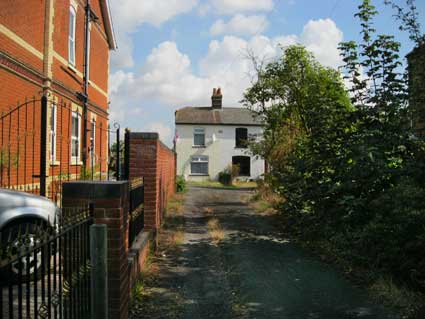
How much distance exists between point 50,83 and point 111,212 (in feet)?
32.7

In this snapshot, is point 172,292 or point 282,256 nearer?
point 172,292

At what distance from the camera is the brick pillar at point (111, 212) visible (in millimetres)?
3576

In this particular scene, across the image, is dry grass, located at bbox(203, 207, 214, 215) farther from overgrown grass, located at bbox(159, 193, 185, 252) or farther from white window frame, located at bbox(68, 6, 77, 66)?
white window frame, located at bbox(68, 6, 77, 66)

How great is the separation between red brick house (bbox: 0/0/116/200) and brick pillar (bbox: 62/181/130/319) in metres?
2.40

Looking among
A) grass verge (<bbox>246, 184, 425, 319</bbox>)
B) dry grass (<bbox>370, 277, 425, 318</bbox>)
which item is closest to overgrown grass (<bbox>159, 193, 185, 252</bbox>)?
grass verge (<bbox>246, 184, 425, 319</bbox>)

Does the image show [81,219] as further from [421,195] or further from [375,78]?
[375,78]

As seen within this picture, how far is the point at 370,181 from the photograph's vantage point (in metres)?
7.00

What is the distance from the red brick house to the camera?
9.29 meters

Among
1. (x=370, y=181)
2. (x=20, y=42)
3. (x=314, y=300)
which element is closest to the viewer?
(x=314, y=300)

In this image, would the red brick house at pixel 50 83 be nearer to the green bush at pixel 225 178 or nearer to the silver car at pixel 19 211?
the silver car at pixel 19 211

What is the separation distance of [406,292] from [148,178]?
4426 millimetres

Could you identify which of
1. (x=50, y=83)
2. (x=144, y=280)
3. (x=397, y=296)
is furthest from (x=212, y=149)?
(x=397, y=296)

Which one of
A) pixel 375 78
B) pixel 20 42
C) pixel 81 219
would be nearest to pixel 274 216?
pixel 375 78

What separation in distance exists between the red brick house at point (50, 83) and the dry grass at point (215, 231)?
9.76ft
